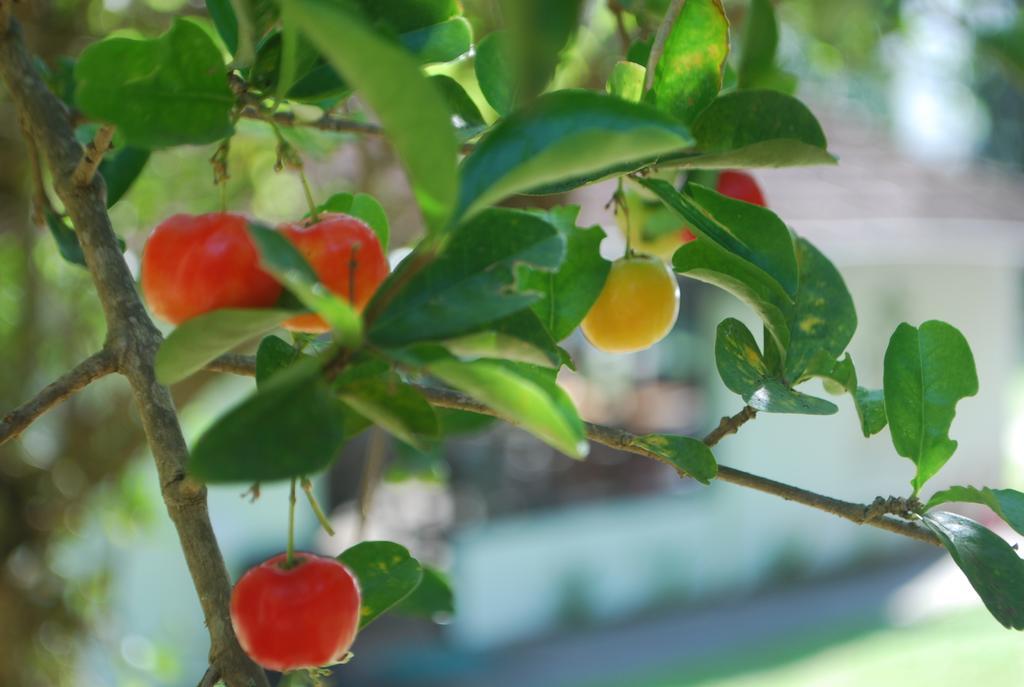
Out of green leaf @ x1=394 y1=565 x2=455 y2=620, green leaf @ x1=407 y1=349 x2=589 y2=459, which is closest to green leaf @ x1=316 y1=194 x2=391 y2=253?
green leaf @ x1=407 y1=349 x2=589 y2=459

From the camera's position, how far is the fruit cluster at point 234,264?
66 centimetres

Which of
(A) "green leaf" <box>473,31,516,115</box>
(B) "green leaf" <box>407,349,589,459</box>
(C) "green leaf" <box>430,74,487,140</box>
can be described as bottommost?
(B) "green leaf" <box>407,349,589,459</box>

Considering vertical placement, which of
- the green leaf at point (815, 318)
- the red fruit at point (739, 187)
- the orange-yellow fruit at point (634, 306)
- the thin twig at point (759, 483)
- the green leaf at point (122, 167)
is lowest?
the thin twig at point (759, 483)

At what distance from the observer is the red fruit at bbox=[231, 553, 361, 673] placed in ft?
2.39

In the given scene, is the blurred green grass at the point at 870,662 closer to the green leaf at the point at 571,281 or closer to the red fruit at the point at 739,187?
the red fruit at the point at 739,187

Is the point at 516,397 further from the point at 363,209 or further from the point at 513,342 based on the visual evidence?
the point at 363,209

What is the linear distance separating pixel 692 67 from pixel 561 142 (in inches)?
13.4

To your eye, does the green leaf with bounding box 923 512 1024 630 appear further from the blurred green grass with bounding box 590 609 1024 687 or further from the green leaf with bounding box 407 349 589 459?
the blurred green grass with bounding box 590 609 1024 687

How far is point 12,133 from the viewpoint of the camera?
104 inches

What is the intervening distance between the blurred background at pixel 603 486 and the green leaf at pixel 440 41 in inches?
23.3

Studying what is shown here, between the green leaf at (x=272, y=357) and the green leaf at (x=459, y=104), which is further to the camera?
the green leaf at (x=459, y=104)

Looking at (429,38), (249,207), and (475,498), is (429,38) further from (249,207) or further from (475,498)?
(475,498)

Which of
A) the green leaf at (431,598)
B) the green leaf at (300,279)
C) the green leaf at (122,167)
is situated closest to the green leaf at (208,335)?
the green leaf at (300,279)

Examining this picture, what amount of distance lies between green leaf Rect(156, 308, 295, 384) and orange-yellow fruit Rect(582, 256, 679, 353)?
1.57ft
